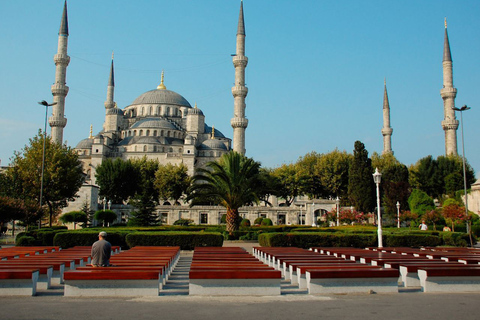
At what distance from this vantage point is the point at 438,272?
7363 mm

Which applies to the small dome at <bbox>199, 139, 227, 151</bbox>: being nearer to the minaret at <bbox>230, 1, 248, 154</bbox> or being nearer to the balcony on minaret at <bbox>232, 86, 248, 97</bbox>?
the minaret at <bbox>230, 1, 248, 154</bbox>

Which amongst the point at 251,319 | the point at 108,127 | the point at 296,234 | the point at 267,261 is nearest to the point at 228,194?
the point at 296,234

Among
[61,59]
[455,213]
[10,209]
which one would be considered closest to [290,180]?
[455,213]

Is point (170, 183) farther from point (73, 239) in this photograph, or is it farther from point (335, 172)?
point (73, 239)

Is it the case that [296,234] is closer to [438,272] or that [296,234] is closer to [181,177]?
[438,272]

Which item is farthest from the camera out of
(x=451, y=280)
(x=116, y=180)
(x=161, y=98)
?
(x=161, y=98)

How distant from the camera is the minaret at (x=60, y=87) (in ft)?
154

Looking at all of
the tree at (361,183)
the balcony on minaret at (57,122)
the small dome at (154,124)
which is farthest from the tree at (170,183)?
the tree at (361,183)

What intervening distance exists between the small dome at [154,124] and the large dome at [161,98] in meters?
5.79

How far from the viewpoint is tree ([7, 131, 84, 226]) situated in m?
26.7

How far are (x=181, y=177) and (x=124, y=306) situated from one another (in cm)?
4384

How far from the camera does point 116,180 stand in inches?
1823

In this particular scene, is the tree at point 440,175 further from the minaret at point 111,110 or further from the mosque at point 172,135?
the minaret at point 111,110

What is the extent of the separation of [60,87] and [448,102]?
40941 millimetres
